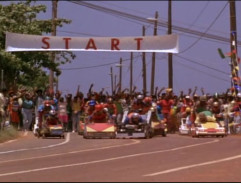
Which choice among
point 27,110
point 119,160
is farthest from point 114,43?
point 119,160

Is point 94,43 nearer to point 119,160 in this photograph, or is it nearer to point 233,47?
point 233,47

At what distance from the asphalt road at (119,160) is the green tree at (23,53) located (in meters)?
12.3

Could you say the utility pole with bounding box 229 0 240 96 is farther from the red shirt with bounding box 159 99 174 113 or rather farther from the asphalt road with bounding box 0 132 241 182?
the asphalt road with bounding box 0 132 241 182

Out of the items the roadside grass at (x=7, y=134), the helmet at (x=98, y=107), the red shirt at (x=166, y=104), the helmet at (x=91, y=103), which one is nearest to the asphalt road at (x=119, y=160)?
the roadside grass at (x=7, y=134)

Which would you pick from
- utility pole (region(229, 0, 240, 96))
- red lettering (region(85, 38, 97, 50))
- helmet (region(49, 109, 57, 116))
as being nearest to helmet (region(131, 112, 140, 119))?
helmet (region(49, 109, 57, 116))

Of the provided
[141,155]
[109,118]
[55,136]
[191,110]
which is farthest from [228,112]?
[141,155]

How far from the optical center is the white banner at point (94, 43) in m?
33.2

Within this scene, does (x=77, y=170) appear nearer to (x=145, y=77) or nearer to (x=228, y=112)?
(x=228, y=112)

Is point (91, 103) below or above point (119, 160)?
above

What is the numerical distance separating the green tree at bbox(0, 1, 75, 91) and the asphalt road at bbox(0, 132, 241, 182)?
12.3 meters

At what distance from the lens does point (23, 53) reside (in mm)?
39750

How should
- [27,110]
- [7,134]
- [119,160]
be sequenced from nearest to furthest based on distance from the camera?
[119,160], [7,134], [27,110]

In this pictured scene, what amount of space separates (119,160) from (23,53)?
22489 mm

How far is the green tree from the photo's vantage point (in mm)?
38406
